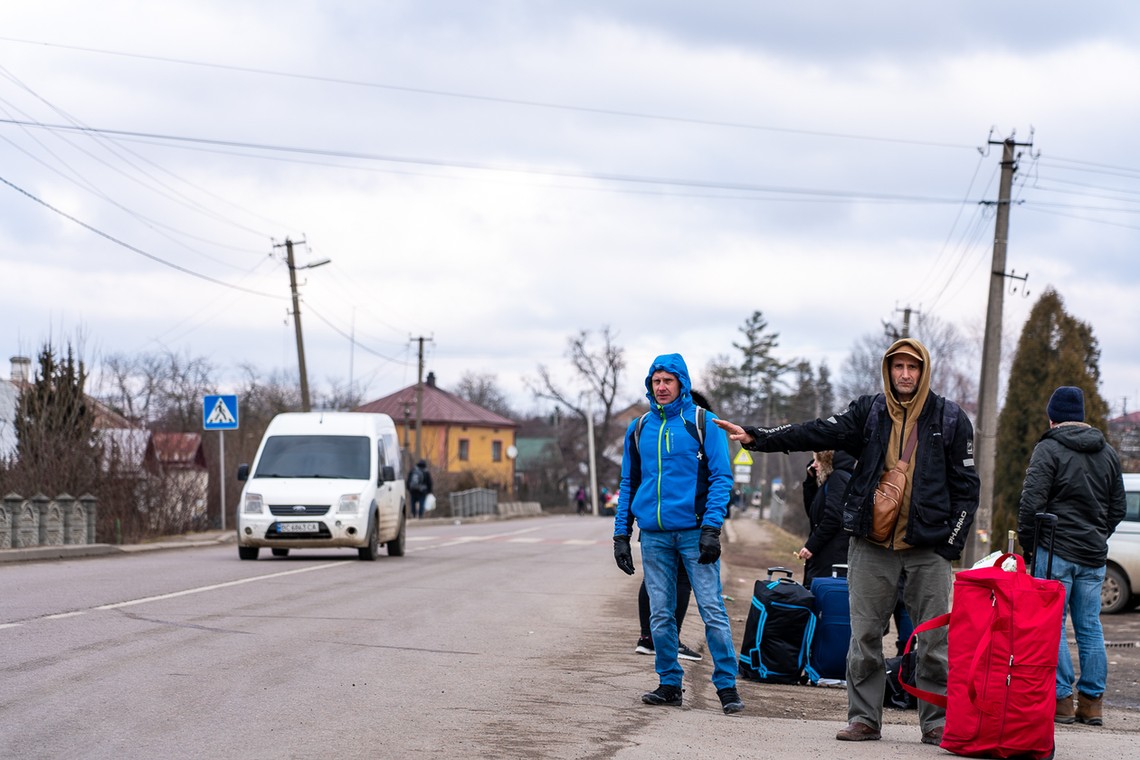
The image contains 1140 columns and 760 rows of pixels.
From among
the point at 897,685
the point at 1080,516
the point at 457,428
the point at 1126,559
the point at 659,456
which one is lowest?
the point at 897,685

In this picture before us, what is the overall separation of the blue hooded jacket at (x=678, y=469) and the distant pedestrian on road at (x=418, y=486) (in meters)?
37.4

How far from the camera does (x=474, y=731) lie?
22.1 ft

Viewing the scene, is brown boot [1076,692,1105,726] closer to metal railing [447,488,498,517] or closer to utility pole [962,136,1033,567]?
utility pole [962,136,1033,567]

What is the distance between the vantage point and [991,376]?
2583 centimetres

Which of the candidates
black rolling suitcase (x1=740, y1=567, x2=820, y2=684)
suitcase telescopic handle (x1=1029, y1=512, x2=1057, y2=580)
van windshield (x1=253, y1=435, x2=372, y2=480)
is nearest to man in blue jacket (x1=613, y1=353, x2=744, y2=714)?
black rolling suitcase (x1=740, y1=567, x2=820, y2=684)

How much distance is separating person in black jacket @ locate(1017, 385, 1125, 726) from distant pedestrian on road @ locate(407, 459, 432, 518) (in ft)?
122

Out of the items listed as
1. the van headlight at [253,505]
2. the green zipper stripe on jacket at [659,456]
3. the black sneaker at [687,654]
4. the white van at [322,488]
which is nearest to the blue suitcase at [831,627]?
the black sneaker at [687,654]

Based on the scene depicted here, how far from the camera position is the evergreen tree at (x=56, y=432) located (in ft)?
78.7

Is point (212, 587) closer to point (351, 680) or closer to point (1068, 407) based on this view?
point (351, 680)

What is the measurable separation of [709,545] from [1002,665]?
6.08 ft

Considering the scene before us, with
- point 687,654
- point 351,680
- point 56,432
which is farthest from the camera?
point 56,432

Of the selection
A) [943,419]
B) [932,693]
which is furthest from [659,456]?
[932,693]

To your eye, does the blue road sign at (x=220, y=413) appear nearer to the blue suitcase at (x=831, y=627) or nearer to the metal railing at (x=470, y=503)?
the blue suitcase at (x=831, y=627)

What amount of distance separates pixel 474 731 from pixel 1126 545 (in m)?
12.2
